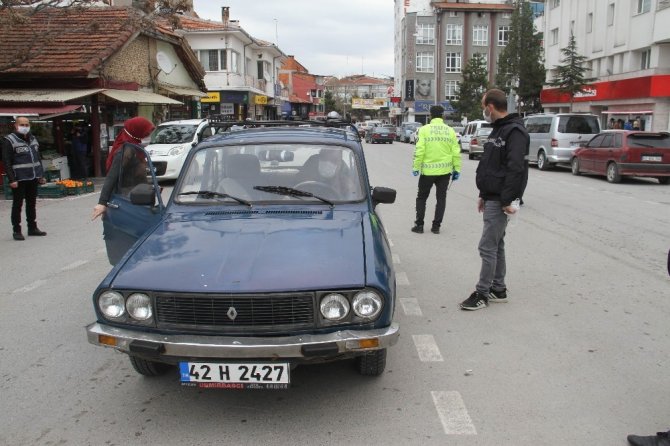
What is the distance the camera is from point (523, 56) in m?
44.5

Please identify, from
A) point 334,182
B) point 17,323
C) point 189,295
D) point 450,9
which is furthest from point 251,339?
point 450,9

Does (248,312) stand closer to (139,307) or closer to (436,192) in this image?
(139,307)

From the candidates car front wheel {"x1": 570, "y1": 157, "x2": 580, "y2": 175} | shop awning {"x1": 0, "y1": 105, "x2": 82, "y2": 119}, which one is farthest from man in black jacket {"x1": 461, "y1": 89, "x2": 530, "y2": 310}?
car front wheel {"x1": 570, "y1": 157, "x2": 580, "y2": 175}

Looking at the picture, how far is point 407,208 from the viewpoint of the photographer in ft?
40.3

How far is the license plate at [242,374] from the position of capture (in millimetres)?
3391

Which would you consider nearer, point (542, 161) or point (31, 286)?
point (31, 286)

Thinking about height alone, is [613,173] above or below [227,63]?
below

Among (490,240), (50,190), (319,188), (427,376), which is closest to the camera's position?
(427,376)

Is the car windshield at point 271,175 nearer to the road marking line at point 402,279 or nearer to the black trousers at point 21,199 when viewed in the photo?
the road marking line at point 402,279

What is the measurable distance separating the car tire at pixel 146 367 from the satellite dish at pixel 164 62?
23.6 m

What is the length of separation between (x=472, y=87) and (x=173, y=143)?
46302 mm

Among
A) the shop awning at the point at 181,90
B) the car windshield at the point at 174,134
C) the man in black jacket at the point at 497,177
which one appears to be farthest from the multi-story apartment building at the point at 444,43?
the man in black jacket at the point at 497,177

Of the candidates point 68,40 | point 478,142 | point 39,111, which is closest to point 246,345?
point 39,111

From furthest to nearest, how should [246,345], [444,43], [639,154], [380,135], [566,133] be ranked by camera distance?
[444,43], [380,135], [566,133], [639,154], [246,345]
